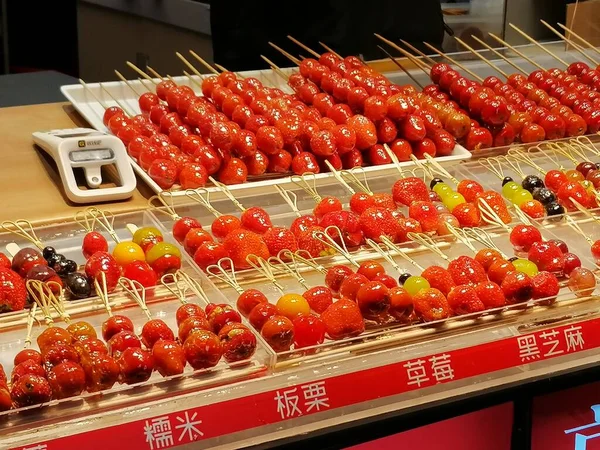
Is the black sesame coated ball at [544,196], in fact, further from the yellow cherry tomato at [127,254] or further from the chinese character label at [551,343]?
the yellow cherry tomato at [127,254]

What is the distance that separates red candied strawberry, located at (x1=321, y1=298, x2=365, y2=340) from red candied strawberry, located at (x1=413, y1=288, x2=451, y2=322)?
0.48 ft

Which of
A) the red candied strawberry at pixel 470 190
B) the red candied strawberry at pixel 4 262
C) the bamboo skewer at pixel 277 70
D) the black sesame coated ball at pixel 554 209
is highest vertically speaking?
the bamboo skewer at pixel 277 70

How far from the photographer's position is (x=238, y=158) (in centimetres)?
294

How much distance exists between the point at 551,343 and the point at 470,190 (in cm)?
82

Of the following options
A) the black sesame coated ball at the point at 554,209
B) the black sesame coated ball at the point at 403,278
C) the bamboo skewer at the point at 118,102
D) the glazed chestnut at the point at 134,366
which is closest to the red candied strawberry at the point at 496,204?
the black sesame coated ball at the point at 554,209

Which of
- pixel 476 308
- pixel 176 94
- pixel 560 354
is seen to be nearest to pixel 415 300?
pixel 476 308

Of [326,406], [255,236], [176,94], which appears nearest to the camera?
[326,406]

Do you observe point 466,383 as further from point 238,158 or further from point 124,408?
point 238,158

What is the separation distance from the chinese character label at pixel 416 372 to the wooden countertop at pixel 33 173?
113 centimetres

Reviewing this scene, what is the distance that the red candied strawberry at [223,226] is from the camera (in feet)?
8.00

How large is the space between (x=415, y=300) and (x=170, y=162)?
3.71 ft

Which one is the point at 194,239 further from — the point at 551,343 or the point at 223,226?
the point at 551,343

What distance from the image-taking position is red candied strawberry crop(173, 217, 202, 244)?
2.42m

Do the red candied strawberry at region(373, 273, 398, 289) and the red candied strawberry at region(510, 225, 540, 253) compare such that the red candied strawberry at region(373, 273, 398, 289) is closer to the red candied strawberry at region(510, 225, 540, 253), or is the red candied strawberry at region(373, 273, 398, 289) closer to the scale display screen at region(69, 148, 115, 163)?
the red candied strawberry at region(510, 225, 540, 253)
